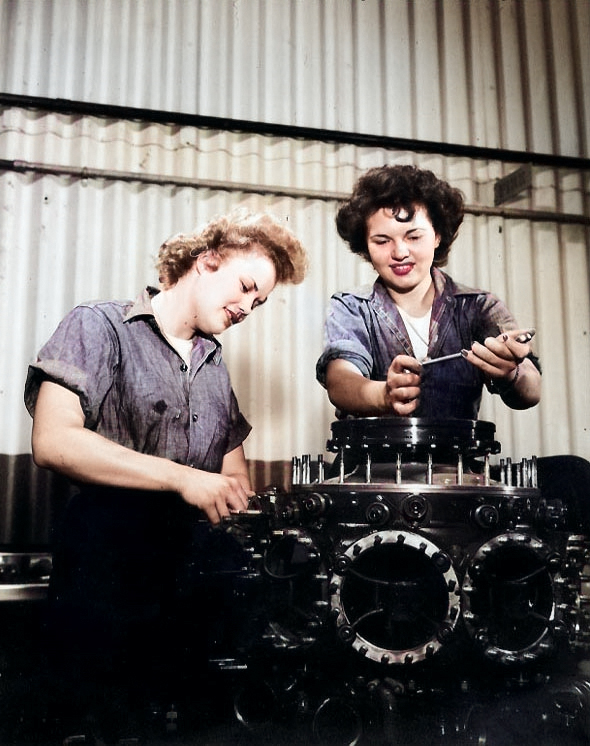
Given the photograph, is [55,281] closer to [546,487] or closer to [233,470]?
[233,470]

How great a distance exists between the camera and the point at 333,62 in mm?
1212

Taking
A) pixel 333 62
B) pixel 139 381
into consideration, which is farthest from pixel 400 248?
pixel 139 381

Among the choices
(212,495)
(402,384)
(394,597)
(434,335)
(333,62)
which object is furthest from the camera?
(333,62)

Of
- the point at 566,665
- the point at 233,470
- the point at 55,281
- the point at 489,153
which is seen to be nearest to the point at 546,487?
the point at 566,665

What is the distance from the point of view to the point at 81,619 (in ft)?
2.85

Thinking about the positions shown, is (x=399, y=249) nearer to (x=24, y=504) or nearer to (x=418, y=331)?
(x=418, y=331)

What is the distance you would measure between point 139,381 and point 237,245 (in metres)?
0.27

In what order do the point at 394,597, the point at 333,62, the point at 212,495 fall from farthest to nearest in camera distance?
the point at 333,62 < the point at 212,495 < the point at 394,597

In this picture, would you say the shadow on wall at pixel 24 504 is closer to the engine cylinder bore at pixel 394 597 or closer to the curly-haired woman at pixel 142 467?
the curly-haired woman at pixel 142 467

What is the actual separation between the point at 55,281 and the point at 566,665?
2.83ft

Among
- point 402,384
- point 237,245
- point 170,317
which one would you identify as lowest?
point 402,384

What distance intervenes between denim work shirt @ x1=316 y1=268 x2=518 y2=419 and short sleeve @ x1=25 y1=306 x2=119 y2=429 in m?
0.33

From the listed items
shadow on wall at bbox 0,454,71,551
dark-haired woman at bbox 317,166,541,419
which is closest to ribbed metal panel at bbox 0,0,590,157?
dark-haired woman at bbox 317,166,541,419

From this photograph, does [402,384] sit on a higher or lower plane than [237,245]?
lower
